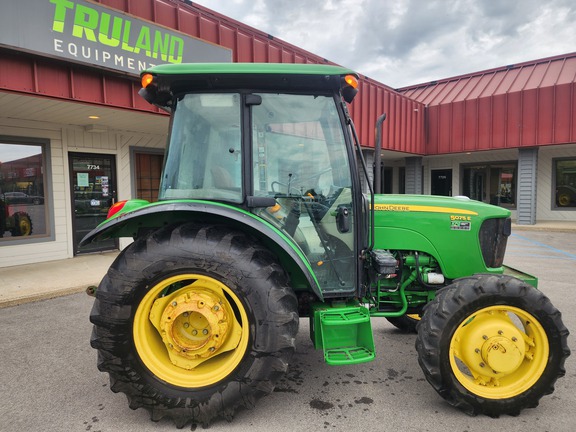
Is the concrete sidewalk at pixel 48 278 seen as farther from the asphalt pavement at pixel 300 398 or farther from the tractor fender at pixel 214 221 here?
the tractor fender at pixel 214 221

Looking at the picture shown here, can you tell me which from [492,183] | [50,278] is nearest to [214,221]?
[50,278]

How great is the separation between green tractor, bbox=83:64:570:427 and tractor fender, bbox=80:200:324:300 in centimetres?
1

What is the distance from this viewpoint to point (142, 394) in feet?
7.72

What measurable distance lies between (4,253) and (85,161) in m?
2.39

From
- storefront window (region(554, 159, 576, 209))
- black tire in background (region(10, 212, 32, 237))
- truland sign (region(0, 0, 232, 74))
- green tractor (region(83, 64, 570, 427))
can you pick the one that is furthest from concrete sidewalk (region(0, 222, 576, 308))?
storefront window (region(554, 159, 576, 209))

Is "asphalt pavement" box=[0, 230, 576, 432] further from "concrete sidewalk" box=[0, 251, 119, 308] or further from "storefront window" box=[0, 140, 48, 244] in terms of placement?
"storefront window" box=[0, 140, 48, 244]

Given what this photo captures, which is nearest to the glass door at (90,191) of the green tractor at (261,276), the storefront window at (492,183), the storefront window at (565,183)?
the green tractor at (261,276)

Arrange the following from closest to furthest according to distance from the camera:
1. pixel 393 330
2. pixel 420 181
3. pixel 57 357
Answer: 1. pixel 57 357
2. pixel 393 330
3. pixel 420 181

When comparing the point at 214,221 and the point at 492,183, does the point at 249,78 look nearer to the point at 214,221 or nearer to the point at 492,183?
the point at 214,221

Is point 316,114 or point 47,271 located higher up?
point 316,114

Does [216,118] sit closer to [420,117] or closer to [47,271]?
[47,271]

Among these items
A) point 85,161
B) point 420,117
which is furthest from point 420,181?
point 85,161

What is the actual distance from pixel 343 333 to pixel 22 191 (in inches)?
295

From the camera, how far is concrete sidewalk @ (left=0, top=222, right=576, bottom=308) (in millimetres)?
5363
